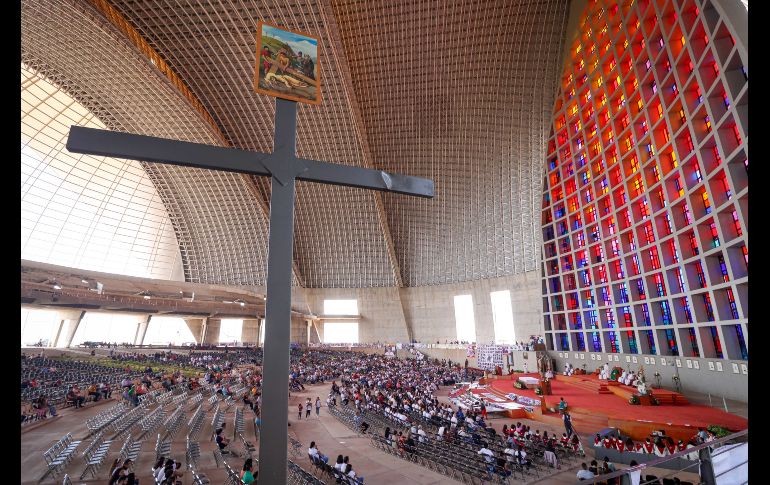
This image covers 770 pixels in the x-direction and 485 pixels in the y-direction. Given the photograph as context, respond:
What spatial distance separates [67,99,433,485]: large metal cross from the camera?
13.4ft

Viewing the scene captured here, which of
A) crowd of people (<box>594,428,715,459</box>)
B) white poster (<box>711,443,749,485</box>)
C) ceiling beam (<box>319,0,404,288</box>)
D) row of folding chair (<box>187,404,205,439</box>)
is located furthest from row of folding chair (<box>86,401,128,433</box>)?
ceiling beam (<box>319,0,404,288</box>)

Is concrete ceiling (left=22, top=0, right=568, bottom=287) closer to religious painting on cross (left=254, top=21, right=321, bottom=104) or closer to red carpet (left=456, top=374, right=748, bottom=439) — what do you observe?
red carpet (left=456, top=374, right=748, bottom=439)

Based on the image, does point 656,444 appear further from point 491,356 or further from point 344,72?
point 344,72

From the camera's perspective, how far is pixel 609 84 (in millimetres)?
31812

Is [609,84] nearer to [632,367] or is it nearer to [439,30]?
[439,30]

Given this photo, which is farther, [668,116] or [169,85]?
[169,85]

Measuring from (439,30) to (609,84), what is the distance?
16.1 metres

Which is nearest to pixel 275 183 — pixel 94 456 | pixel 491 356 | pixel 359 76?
pixel 94 456

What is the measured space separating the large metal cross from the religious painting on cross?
0.27 meters

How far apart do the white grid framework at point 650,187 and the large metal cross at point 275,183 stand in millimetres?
18661

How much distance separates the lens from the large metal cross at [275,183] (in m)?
4.07

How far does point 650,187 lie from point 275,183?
92.2ft

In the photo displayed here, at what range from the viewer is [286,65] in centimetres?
495
